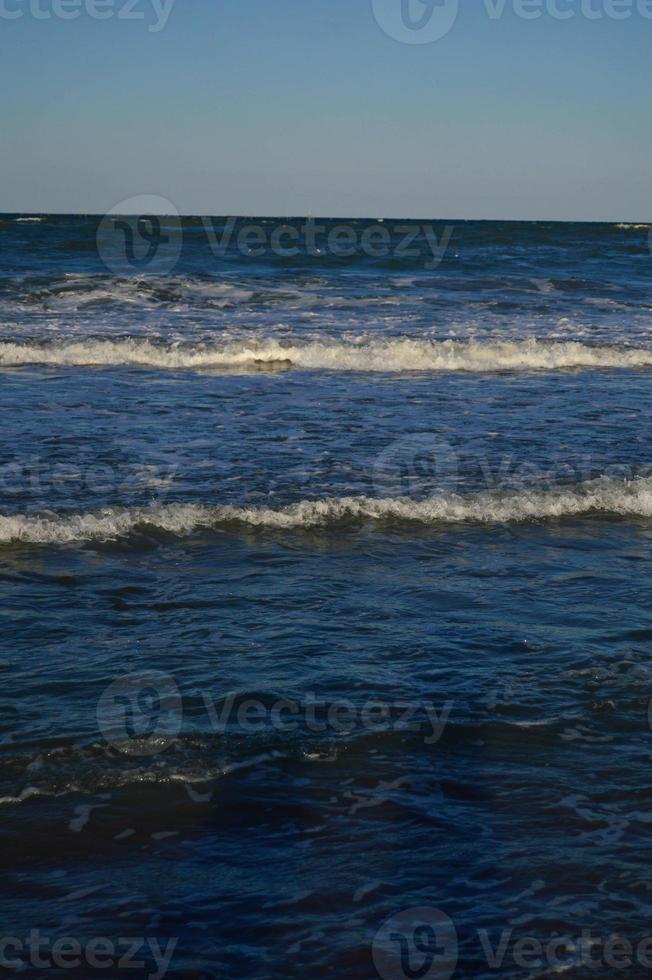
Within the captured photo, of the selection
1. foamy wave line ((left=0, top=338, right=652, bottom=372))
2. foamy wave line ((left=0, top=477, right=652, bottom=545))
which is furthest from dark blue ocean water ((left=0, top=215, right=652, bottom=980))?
foamy wave line ((left=0, top=338, right=652, bottom=372))

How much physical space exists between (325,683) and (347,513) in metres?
2.87

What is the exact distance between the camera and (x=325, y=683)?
15.7 feet

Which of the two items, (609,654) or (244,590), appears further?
(244,590)

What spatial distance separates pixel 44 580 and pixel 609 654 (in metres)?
3.20

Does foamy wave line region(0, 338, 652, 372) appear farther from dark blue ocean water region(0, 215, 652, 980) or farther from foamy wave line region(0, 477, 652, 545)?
foamy wave line region(0, 477, 652, 545)

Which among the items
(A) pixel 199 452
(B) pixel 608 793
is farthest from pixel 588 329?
(B) pixel 608 793

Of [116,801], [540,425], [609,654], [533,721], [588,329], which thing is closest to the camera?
[116,801]

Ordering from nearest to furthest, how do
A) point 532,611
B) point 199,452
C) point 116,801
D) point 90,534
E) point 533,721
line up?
1. point 116,801
2. point 533,721
3. point 532,611
4. point 90,534
5. point 199,452

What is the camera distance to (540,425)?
35.8 feet

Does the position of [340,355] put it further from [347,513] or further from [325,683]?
[325,683]

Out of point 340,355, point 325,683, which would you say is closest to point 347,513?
point 325,683

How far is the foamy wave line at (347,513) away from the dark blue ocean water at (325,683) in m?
0.03

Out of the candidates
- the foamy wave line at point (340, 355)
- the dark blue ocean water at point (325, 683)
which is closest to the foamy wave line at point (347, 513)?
the dark blue ocean water at point (325, 683)

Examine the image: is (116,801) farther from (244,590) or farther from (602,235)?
(602,235)
